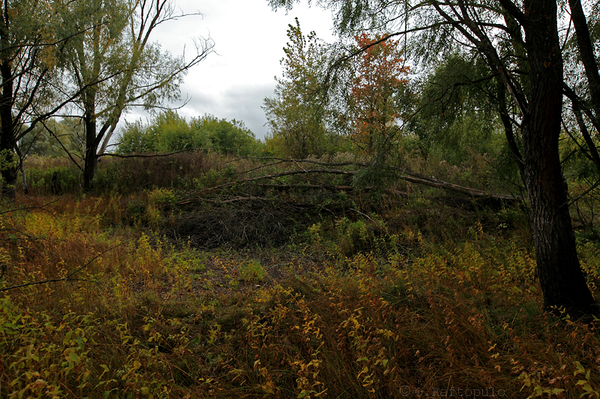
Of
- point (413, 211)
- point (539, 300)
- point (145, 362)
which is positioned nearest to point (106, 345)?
point (145, 362)

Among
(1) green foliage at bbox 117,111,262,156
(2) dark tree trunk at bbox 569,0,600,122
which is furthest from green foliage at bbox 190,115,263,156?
(2) dark tree trunk at bbox 569,0,600,122

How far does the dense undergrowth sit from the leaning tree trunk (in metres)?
0.31

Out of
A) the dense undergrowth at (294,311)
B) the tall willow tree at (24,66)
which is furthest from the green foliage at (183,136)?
the dense undergrowth at (294,311)

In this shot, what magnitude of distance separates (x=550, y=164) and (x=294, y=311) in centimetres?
270

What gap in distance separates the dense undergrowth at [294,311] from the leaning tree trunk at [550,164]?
12.4 inches

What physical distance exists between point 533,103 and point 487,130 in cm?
241

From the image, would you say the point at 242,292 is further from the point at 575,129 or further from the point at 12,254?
the point at 575,129

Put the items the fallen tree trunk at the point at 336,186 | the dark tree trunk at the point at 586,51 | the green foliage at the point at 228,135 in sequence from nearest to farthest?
the dark tree trunk at the point at 586,51 < the fallen tree trunk at the point at 336,186 < the green foliage at the point at 228,135

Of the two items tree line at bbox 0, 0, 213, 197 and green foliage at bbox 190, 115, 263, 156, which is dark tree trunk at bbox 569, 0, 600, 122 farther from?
green foliage at bbox 190, 115, 263, 156

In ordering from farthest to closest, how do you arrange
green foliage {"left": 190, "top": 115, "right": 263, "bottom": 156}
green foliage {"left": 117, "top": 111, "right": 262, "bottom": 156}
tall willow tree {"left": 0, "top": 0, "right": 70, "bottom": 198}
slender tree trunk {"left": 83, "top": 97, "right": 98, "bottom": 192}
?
green foliage {"left": 190, "top": 115, "right": 263, "bottom": 156} → green foliage {"left": 117, "top": 111, "right": 262, "bottom": 156} → slender tree trunk {"left": 83, "top": 97, "right": 98, "bottom": 192} → tall willow tree {"left": 0, "top": 0, "right": 70, "bottom": 198}

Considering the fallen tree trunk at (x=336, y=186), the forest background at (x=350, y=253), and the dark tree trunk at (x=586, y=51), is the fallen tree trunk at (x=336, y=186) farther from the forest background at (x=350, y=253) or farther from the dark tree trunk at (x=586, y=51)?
the dark tree trunk at (x=586, y=51)

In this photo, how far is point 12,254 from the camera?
4.61 meters

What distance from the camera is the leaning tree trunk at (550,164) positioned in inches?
110

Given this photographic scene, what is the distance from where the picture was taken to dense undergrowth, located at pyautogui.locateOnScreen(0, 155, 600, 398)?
7.04 ft
